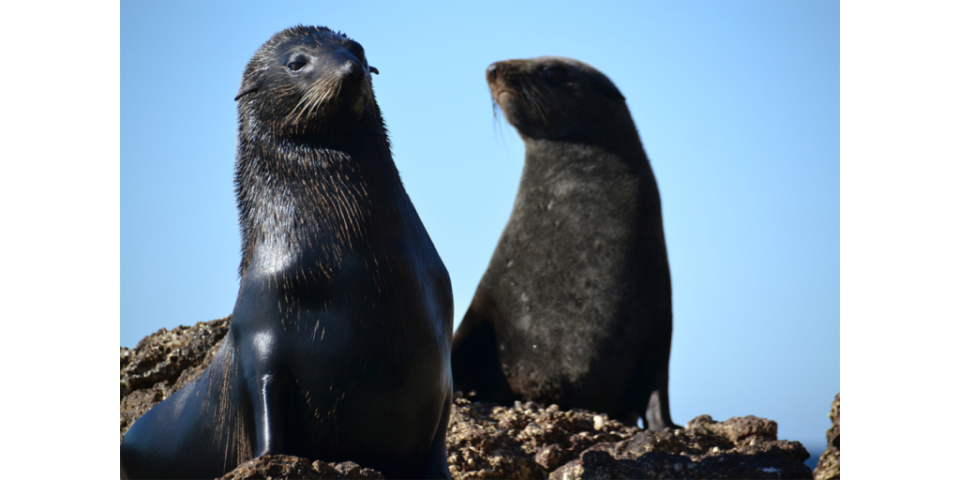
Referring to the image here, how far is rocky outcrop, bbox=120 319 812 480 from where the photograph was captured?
3.53 metres

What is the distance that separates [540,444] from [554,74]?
3.78m

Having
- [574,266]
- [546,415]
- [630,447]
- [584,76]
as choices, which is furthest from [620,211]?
[630,447]

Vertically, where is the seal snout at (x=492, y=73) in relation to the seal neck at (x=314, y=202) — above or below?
above

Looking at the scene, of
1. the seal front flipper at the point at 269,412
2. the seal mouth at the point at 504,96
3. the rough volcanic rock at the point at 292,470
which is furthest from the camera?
the seal mouth at the point at 504,96

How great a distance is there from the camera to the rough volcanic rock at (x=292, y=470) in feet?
8.48

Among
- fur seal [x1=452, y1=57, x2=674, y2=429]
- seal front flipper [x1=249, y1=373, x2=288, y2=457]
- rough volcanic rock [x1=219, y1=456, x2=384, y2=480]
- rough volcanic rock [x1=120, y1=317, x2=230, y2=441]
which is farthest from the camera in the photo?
fur seal [x1=452, y1=57, x2=674, y2=429]

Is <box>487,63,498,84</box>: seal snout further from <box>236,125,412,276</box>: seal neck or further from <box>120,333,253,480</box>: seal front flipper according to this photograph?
<box>120,333,253,480</box>: seal front flipper

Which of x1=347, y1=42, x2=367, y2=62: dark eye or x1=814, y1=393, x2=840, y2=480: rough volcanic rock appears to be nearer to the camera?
x1=347, y1=42, x2=367, y2=62: dark eye

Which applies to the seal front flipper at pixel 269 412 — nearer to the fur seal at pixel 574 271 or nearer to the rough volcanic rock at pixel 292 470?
the rough volcanic rock at pixel 292 470

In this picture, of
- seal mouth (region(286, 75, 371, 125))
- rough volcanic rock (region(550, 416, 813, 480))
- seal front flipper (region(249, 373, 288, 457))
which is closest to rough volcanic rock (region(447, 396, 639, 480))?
rough volcanic rock (region(550, 416, 813, 480))

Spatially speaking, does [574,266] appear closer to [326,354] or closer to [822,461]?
[822,461]

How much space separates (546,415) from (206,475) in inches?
103

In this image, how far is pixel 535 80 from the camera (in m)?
7.70

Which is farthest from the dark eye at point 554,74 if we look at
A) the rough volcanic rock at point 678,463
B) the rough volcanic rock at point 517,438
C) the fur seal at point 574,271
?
the rough volcanic rock at point 678,463
